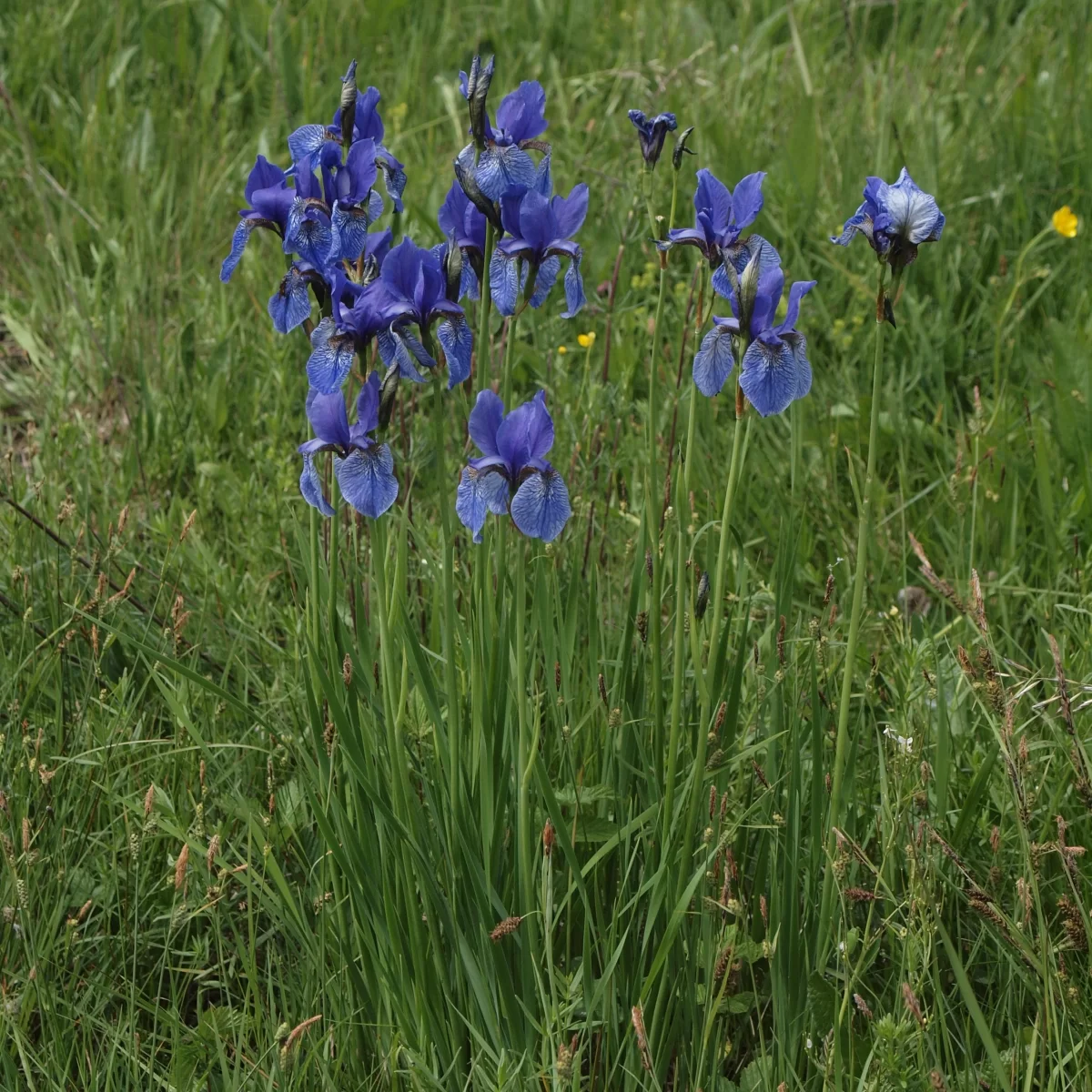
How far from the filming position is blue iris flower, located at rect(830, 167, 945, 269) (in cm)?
152

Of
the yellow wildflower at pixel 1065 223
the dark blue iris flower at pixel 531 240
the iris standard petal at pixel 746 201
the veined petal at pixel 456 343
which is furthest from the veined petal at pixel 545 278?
the yellow wildflower at pixel 1065 223

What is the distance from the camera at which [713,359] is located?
161 cm

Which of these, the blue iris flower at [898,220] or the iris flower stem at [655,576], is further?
the iris flower stem at [655,576]

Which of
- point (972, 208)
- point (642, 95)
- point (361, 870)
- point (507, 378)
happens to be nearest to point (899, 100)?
point (972, 208)

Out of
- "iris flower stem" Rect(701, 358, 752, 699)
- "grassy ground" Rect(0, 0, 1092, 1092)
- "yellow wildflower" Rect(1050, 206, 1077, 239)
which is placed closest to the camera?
"iris flower stem" Rect(701, 358, 752, 699)

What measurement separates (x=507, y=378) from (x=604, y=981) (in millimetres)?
732

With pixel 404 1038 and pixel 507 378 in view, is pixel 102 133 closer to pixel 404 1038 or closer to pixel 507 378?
pixel 507 378

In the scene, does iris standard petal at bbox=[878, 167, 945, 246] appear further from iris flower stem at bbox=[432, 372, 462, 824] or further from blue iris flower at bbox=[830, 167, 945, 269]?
iris flower stem at bbox=[432, 372, 462, 824]

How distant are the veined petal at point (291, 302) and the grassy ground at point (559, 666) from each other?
281 millimetres

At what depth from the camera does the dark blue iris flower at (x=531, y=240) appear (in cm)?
155

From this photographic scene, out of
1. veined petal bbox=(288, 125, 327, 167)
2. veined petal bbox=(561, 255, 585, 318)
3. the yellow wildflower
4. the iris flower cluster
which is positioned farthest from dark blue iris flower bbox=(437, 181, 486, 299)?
the yellow wildflower

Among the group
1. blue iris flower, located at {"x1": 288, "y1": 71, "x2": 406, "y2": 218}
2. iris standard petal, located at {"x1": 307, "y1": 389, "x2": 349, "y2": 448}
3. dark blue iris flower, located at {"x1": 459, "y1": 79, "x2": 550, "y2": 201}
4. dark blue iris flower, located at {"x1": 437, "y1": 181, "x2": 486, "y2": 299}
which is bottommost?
iris standard petal, located at {"x1": 307, "y1": 389, "x2": 349, "y2": 448}

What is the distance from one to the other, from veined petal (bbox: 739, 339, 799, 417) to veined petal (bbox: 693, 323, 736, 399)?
4 centimetres

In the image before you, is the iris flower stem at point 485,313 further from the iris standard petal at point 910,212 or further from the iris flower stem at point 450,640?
the iris standard petal at point 910,212
